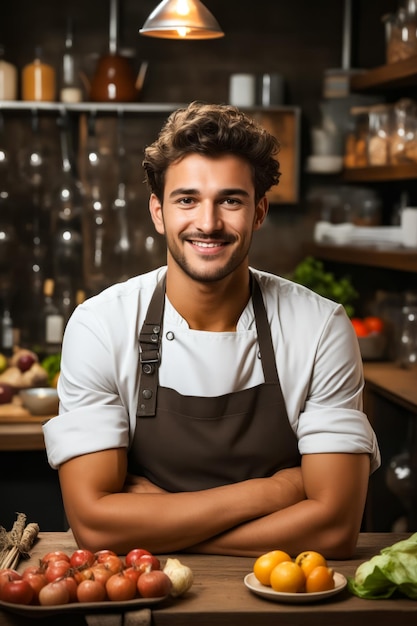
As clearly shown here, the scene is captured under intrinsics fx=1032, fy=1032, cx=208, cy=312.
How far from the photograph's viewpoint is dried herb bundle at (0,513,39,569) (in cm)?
199

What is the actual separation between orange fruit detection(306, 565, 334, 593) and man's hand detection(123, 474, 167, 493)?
54cm

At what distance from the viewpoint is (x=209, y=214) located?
7.41ft

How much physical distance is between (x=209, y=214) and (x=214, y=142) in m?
0.17

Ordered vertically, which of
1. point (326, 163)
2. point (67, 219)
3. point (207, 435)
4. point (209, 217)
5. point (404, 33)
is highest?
point (404, 33)

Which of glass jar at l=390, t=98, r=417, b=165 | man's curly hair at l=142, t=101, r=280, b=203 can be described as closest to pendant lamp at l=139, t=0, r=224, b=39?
man's curly hair at l=142, t=101, r=280, b=203

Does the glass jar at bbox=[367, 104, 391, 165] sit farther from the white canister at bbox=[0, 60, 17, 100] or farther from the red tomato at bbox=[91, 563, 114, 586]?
the red tomato at bbox=[91, 563, 114, 586]

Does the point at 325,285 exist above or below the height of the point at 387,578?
above

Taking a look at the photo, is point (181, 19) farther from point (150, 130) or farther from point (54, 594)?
point (150, 130)

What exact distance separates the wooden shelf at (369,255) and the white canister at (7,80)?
1.67 metres

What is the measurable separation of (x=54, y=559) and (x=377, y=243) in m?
3.02

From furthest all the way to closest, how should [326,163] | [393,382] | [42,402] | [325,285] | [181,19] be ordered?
[326,163] < [325,285] < [393,382] < [42,402] < [181,19]

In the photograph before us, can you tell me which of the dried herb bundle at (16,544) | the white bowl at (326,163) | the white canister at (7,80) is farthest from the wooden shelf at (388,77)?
the dried herb bundle at (16,544)

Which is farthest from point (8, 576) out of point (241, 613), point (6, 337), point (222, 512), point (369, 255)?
point (6, 337)

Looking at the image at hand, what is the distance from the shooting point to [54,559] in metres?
1.83
